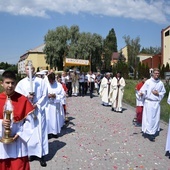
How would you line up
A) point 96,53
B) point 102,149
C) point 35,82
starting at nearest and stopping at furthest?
point 35,82
point 102,149
point 96,53

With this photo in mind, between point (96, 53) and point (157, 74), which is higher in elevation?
point (96, 53)

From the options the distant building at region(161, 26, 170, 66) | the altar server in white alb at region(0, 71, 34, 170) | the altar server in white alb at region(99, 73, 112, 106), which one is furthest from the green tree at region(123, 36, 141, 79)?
the altar server in white alb at region(0, 71, 34, 170)

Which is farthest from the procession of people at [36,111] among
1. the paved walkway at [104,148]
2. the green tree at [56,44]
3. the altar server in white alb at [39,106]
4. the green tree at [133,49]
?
the green tree at [133,49]

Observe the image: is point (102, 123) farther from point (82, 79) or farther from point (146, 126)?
point (82, 79)

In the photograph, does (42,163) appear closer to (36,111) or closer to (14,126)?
(36,111)

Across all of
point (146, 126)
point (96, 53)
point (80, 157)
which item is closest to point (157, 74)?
point (146, 126)

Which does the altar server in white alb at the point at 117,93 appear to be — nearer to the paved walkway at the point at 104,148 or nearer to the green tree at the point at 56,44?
the paved walkway at the point at 104,148

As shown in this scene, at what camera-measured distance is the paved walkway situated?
6365 mm

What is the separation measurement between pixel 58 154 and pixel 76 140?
1.54m

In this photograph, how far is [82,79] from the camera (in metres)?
23.0

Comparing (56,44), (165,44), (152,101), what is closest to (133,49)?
(165,44)

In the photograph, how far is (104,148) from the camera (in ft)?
25.4

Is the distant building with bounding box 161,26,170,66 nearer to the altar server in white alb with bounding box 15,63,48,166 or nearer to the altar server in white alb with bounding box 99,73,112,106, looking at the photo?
the altar server in white alb with bounding box 99,73,112,106

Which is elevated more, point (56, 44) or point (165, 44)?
point (165, 44)
